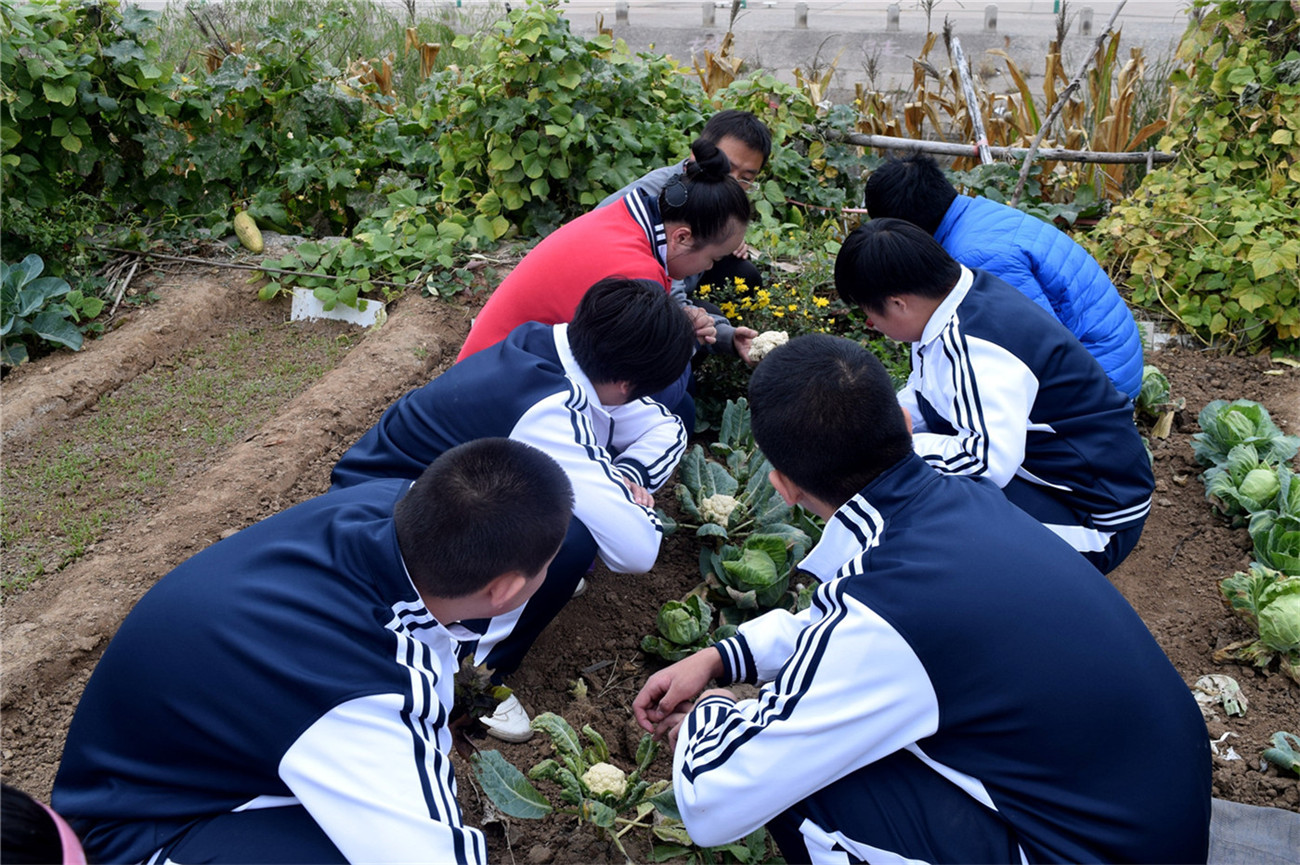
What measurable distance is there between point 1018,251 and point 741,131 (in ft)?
4.24

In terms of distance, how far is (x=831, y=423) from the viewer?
1766 millimetres

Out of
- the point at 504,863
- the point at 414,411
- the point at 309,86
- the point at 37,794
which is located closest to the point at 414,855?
the point at 504,863

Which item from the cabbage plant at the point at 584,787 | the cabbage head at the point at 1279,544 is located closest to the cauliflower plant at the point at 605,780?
the cabbage plant at the point at 584,787

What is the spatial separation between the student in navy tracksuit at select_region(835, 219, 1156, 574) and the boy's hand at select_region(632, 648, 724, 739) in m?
0.92

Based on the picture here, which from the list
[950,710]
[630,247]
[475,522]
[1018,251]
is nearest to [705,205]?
[630,247]

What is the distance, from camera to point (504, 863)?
2.23 m

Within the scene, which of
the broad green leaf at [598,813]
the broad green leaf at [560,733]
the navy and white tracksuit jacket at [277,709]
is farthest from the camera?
the broad green leaf at [560,733]

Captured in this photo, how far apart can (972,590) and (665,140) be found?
403cm

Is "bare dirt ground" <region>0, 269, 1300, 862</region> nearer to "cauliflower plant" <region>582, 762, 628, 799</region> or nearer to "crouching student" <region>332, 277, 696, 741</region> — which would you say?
"cauliflower plant" <region>582, 762, 628, 799</region>

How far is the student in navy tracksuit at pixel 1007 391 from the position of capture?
247cm

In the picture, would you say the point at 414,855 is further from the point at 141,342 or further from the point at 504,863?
the point at 141,342

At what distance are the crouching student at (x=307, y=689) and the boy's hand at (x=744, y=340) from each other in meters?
1.94

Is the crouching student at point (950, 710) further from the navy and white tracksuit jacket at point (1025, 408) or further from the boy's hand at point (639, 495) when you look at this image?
the boy's hand at point (639, 495)

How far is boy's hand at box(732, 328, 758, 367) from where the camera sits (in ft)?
11.6
